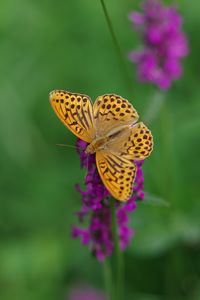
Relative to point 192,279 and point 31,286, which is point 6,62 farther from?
point 192,279

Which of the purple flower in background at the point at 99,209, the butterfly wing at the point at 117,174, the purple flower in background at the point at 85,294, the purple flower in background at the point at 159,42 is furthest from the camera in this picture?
the purple flower in background at the point at 85,294

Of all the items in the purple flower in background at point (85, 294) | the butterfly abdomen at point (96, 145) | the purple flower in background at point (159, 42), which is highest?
the purple flower in background at point (159, 42)

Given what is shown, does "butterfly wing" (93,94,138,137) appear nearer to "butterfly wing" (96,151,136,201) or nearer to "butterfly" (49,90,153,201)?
"butterfly" (49,90,153,201)

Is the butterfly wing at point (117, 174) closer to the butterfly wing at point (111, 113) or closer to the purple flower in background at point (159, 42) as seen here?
the butterfly wing at point (111, 113)

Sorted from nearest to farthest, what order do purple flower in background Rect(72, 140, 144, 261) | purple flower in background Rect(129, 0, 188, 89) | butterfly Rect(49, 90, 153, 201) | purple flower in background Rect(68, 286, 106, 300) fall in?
butterfly Rect(49, 90, 153, 201) → purple flower in background Rect(72, 140, 144, 261) → purple flower in background Rect(129, 0, 188, 89) → purple flower in background Rect(68, 286, 106, 300)

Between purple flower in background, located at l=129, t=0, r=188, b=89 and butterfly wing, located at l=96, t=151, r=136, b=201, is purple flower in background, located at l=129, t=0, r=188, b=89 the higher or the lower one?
the higher one

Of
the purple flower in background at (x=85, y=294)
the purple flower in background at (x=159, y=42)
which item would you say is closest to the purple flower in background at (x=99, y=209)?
the purple flower in background at (x=85, y=294)

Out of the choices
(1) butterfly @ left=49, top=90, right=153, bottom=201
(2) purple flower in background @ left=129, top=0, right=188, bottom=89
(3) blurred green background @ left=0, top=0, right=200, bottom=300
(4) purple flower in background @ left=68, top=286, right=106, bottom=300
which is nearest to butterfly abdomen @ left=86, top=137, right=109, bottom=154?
(1) butterfly @ left=49, top=90, right=153, bottom=201
